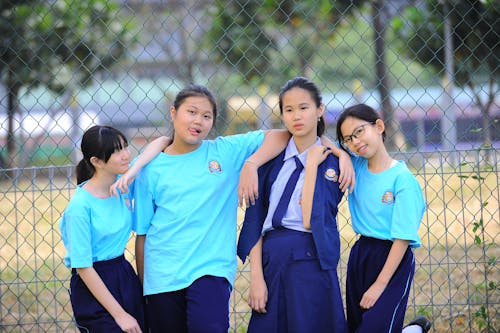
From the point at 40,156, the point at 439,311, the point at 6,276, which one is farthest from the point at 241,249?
the point at 40,156

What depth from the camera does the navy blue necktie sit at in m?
2.94

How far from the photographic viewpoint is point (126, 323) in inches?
110

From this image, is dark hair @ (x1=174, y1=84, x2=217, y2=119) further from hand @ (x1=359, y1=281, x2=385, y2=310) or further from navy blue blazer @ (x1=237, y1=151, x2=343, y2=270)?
hand @ (x1=359, y1=281, x2=385, y2=310)

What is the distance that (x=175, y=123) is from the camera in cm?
301

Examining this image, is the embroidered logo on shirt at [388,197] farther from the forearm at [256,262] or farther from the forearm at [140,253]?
the forearm at [140,253]

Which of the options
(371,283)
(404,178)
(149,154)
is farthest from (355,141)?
(149,154)

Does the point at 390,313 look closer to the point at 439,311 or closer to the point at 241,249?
the point at 241,249

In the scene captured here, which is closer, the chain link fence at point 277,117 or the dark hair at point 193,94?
the dark hair at point 193,94

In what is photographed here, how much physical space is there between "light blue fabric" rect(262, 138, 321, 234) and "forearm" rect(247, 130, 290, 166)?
3 cm

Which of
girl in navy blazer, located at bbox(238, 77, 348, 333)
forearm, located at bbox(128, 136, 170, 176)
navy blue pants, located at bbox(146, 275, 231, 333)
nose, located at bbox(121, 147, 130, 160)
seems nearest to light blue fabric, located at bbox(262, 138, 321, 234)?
girl in navy blazer, located at bbox(238, 77, 348, 333)

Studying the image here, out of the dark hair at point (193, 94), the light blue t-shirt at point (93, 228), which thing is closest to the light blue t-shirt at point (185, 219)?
the light blue t-shirt at point (93, 228)

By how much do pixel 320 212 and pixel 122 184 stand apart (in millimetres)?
804

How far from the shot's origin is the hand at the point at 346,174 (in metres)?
2.91

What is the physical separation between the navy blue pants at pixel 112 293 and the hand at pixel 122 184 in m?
0.29
